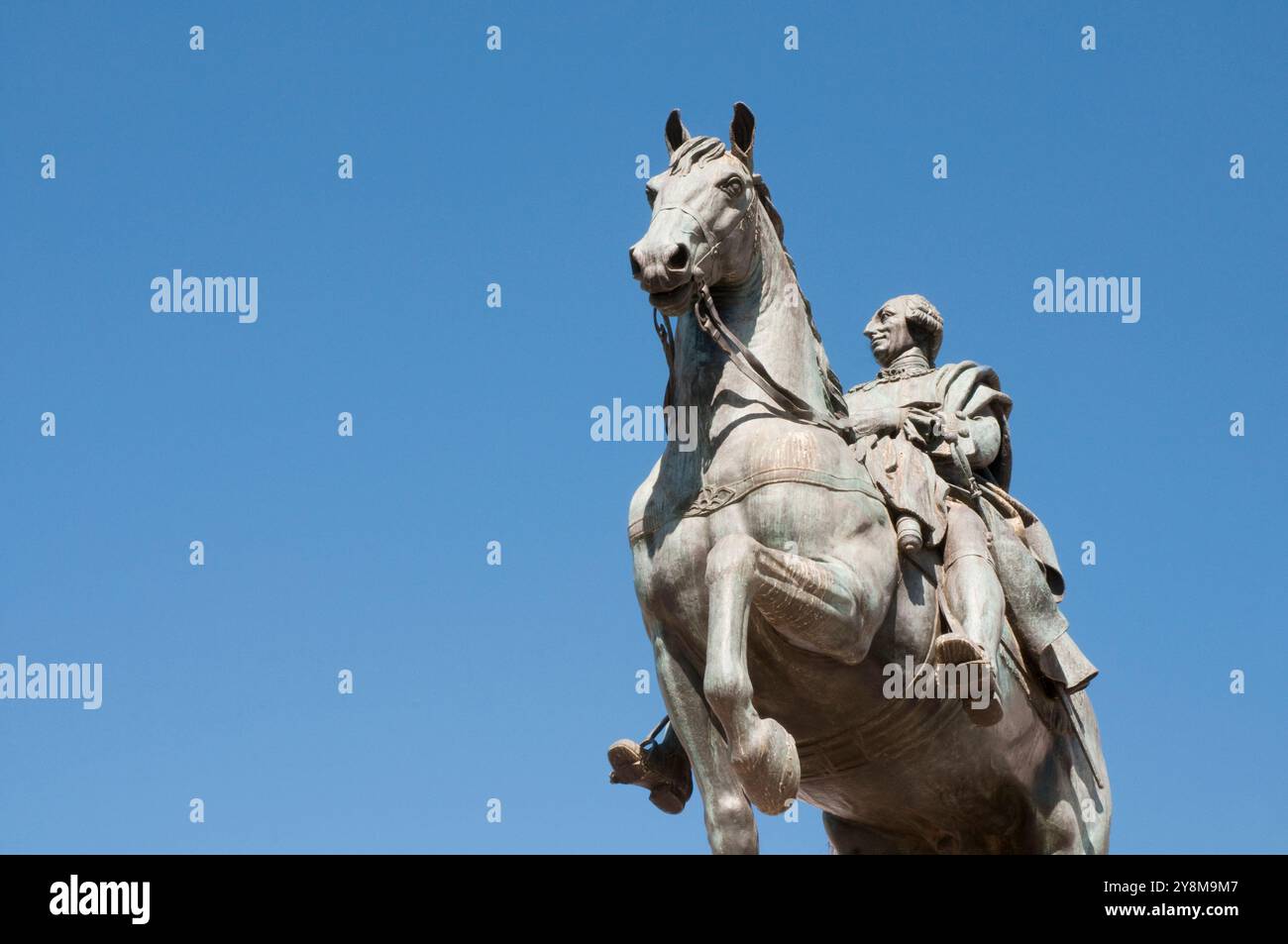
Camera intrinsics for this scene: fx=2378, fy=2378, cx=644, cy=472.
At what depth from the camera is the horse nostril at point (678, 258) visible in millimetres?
15211

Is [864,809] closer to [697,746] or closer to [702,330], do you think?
[697,746]

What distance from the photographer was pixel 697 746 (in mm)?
15461

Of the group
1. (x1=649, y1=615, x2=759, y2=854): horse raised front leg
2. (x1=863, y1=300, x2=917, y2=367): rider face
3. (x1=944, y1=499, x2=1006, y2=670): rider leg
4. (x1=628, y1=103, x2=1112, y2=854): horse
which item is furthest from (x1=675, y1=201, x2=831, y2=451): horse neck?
(x1=863, y1=300, x2=917, y2=367): rider face

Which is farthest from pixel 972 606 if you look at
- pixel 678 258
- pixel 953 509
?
pixel 678 258

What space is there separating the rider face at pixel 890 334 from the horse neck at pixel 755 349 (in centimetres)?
230

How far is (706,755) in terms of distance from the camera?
15.4 metres

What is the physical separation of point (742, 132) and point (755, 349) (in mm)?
1508

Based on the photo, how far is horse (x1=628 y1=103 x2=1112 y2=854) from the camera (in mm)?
14852

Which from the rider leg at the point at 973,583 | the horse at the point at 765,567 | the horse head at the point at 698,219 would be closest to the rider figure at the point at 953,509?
the rider leg at the point at 973,583

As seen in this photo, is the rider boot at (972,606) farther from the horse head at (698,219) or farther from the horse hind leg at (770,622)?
the horse head at (698,219)

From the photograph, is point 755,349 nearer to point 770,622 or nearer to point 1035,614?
point 770,622

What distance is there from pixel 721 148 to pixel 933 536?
3.02m
